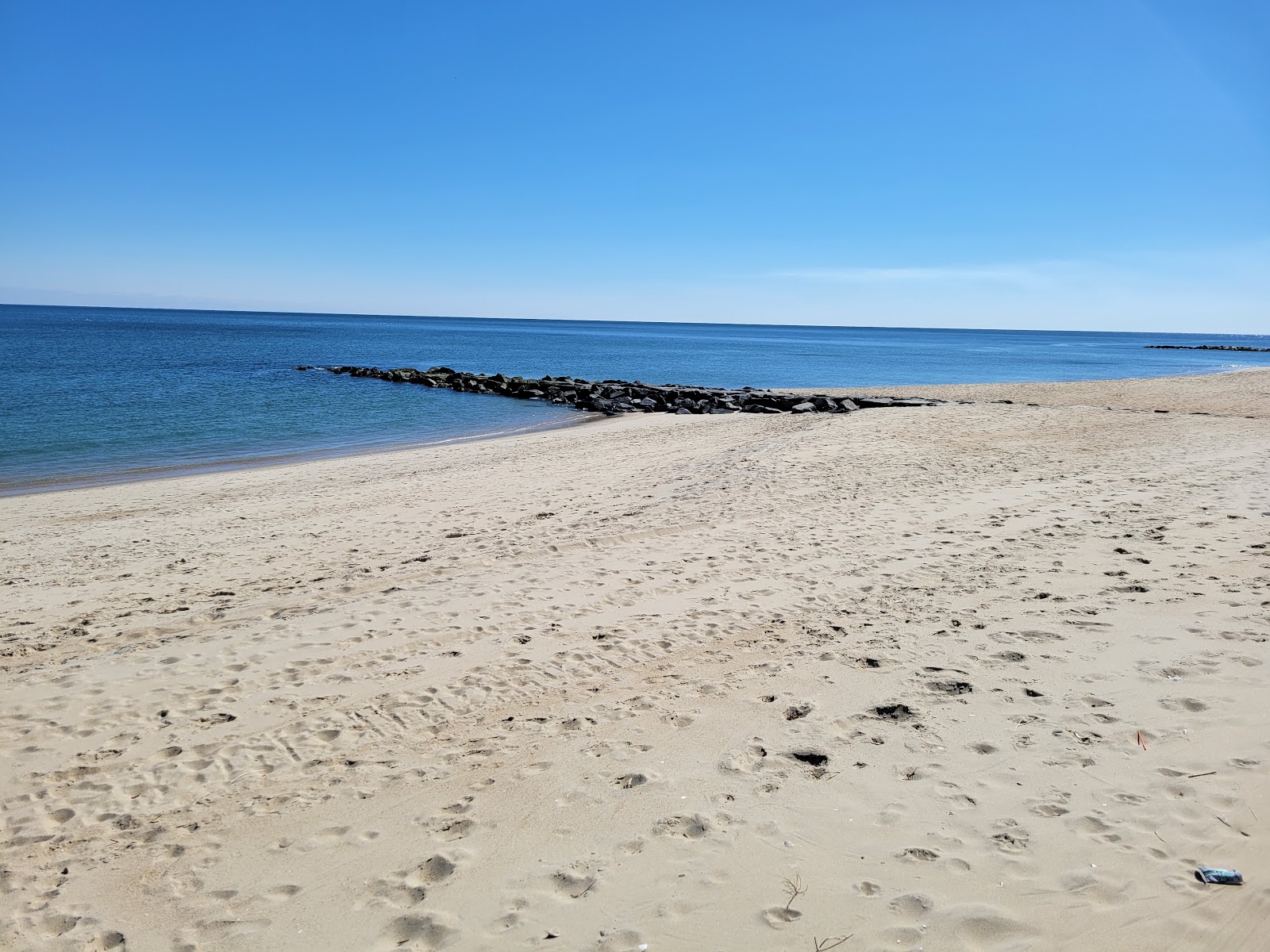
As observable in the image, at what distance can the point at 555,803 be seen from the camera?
412cm

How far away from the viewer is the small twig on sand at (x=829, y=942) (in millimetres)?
3062

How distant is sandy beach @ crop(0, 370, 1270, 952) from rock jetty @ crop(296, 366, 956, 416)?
57.8ft

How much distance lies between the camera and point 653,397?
32656mm

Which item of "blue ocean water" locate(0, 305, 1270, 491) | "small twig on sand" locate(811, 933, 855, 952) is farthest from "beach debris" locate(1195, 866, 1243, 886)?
"blue ocean water" locate(0, 305, 1270, 491)

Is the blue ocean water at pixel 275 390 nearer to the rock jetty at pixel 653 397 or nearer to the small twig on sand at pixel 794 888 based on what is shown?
the rock jetty at pixel 653 397

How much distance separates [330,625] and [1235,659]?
713cm

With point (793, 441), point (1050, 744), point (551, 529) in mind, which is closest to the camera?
point (1050, 744)

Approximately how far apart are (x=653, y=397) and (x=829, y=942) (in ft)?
98.5

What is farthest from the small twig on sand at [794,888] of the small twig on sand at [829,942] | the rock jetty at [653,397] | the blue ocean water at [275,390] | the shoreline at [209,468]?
the rock jetty at [653,397]

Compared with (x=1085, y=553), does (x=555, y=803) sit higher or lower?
lower

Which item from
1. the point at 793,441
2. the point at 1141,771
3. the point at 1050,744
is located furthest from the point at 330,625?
the point at 793,441

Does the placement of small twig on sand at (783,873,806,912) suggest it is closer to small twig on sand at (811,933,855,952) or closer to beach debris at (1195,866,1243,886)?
small twig on sand at (811,933,855,952)

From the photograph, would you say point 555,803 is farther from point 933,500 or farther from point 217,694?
point 933,500

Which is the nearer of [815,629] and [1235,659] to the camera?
[1235,659]
